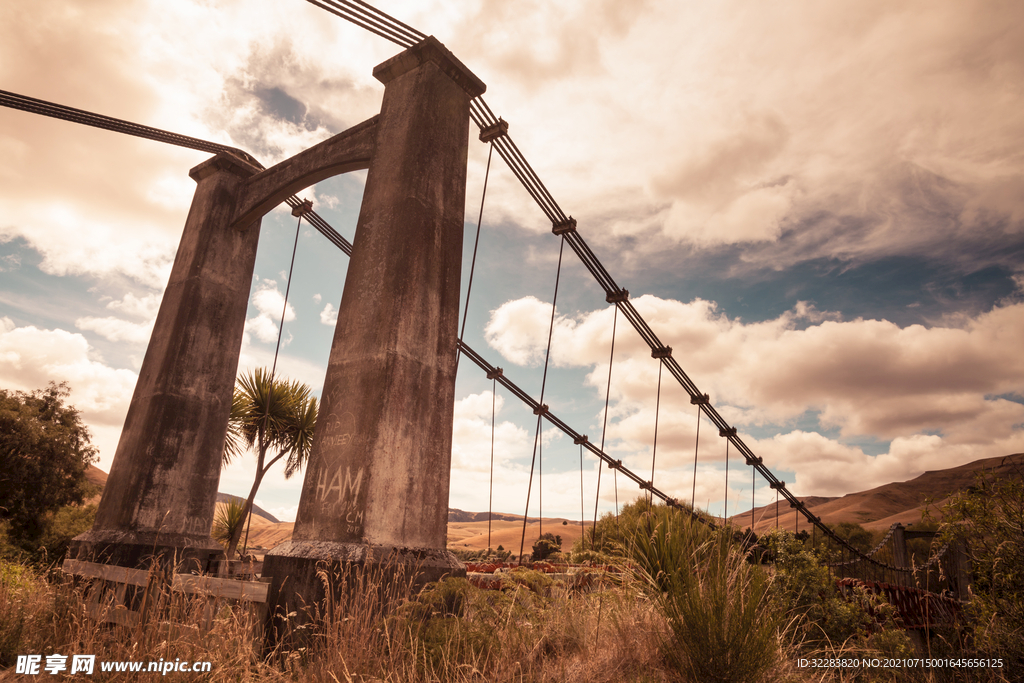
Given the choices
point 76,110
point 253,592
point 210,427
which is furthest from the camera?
point 76,110

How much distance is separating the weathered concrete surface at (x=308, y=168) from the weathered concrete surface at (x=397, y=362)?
1.79ft

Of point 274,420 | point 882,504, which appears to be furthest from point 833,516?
point 274,420

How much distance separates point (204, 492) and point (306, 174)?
4.19 meters

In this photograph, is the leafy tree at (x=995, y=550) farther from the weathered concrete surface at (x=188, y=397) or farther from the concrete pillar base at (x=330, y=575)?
the weathered concrete surface at (x=188, y=397)

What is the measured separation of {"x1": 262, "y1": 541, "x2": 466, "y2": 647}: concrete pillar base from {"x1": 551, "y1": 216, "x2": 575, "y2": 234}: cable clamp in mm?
6141

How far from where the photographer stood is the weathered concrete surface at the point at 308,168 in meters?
5.89

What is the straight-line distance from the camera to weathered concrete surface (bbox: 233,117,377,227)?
19.3ft

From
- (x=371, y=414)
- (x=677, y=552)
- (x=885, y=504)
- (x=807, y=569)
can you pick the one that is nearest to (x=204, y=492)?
(x=371, y=414)

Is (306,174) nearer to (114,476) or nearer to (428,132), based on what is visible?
(428,132)

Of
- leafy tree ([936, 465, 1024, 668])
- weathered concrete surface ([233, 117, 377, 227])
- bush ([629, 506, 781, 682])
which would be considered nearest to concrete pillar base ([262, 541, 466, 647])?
bush ([629, 506, 781, 682])

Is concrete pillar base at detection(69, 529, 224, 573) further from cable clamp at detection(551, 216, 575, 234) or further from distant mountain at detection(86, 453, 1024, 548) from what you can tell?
distant mountain at detection(86, 453, 1024, 548)

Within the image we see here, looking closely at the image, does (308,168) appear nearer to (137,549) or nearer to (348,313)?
(348,313)

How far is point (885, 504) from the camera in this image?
395ft

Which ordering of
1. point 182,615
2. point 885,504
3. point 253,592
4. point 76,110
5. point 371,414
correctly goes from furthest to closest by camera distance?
1. point 885,504
2. point 76,110
3. point 371,414
4. point 253,592
5. point 182,615
